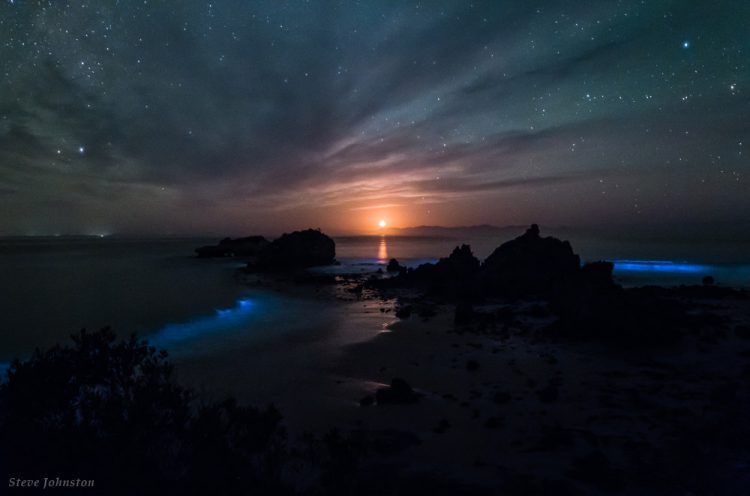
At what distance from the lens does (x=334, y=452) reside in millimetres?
5301

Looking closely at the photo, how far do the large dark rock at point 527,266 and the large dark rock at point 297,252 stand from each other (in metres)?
35.9

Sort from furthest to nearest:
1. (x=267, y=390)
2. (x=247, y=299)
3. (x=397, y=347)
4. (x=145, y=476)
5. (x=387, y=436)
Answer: (x=247, y=299), (x=397, y=347), (x=267, y=390), (x=387, y=436), (x=145, y=476)

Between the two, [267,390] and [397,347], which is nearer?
[267,390]

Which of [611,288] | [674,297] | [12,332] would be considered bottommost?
[12,332]

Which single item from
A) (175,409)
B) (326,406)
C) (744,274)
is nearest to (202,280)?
(326,406)

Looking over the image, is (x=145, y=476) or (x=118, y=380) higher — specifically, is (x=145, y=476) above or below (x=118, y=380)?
below

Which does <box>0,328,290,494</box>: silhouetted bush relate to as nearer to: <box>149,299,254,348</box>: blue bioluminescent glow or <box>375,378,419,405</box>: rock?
<box>375,378,419,405</box>: rock

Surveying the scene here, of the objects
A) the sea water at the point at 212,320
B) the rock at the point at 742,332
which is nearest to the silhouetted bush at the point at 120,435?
the sea water at the point at 212,320

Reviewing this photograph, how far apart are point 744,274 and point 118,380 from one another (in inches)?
2312

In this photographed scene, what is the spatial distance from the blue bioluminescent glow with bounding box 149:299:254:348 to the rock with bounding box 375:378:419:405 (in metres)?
12.5

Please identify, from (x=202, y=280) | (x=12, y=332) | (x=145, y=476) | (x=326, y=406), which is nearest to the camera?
(x=145, y=476)

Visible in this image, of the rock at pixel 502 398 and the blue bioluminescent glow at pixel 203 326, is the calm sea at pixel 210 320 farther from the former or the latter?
the rock at pixel 502 398

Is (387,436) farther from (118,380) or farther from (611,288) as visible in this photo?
(611,288)

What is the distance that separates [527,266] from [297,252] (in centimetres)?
3910
